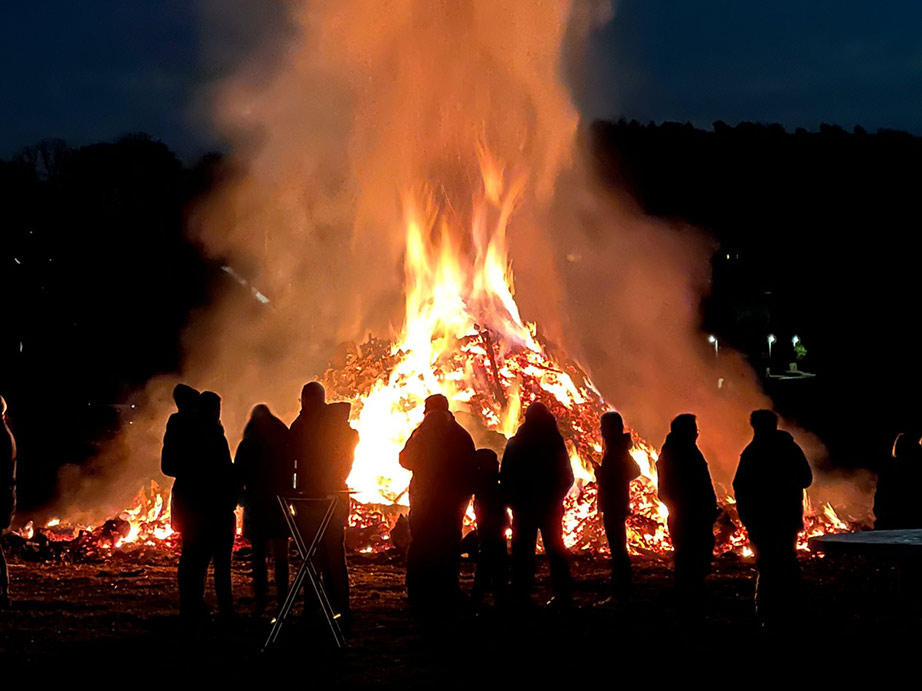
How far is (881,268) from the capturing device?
37.4 m

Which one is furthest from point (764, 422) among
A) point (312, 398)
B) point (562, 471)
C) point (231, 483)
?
point (231, 483)

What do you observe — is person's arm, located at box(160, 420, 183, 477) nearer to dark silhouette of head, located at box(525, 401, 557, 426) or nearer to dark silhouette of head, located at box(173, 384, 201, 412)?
dark silhouette of head, located at box(173, 384, 201, 412)

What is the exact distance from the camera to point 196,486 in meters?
8.47

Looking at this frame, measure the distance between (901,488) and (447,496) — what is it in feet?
14.1

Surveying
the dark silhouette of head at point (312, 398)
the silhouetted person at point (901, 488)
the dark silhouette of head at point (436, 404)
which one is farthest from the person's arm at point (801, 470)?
the dark silhouette of head at point (312, 398)

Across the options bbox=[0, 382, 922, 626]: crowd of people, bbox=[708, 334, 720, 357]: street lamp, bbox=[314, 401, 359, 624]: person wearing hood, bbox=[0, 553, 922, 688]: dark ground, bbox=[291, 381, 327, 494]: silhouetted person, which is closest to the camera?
bbox=[0, 553, 922, 688]: dark ground

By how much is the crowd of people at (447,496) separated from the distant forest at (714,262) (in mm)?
20219

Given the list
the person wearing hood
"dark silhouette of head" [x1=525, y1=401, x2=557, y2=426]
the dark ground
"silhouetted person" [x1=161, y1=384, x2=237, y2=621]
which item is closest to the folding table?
the dark ground

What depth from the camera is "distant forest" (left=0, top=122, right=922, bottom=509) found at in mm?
33156

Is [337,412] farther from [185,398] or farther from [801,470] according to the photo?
[801,470]

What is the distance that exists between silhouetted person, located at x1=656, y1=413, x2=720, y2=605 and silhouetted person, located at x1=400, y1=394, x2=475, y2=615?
1807 mm

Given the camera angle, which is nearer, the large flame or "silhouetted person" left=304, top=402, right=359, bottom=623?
"silhouetted person" left=304, top=402, right=359, bottom=623

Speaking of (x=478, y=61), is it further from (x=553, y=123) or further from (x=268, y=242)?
(x=268, y=242)

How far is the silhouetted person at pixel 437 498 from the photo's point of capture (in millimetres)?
8938
